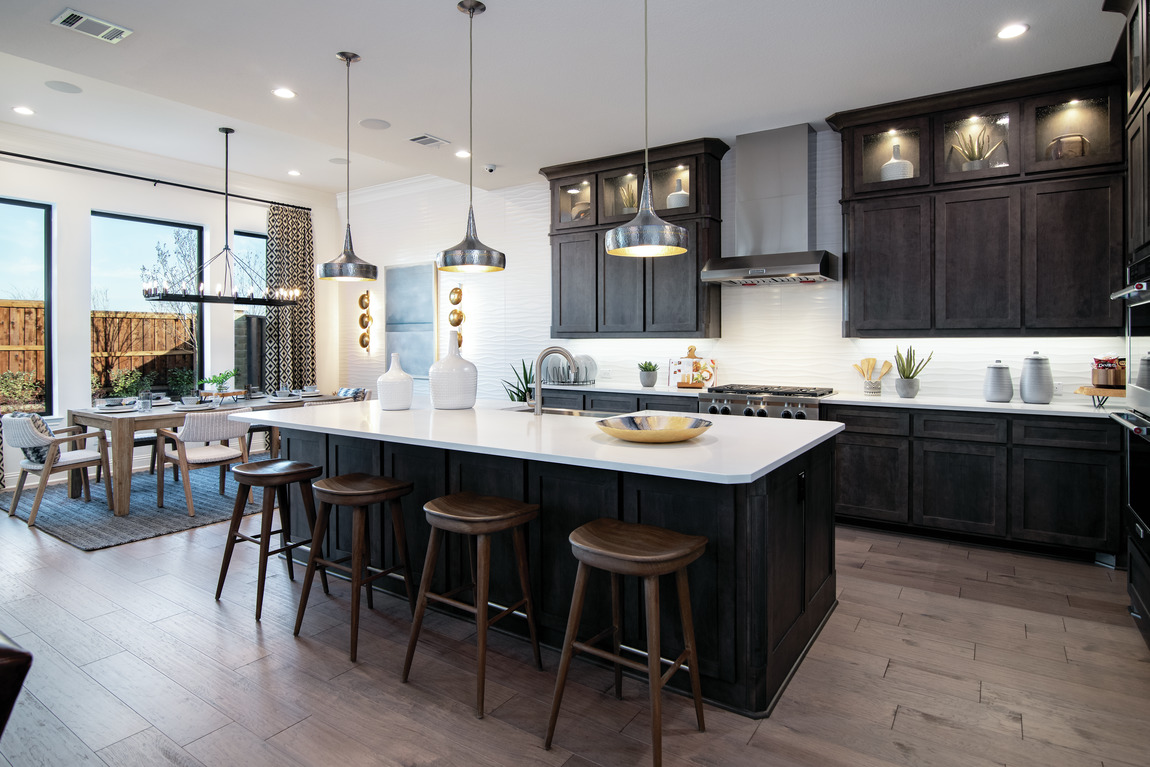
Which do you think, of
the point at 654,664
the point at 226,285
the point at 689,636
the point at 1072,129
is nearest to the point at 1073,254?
the point at 1072,129

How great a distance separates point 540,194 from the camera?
21.8 feet

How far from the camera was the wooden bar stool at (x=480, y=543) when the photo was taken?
2.30 meters

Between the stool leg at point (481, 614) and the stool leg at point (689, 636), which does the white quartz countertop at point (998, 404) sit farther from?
the stool leg at point (481, 614)

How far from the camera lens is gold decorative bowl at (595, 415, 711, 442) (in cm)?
253

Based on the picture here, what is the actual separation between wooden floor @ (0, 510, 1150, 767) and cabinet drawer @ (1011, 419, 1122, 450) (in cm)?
77

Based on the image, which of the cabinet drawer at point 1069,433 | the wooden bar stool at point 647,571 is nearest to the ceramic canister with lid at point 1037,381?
the cabinet drawer at point 1069,433

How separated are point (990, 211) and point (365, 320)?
6.90 metres

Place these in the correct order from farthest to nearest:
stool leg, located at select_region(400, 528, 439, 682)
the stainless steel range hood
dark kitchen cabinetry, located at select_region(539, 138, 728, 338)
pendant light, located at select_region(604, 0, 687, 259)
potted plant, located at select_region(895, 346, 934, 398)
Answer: dark kitchen cabinetry, located at select_region(539, 138, 728, 338)
the stainless steel range hood
potted plant, located at select_region(895, 346, 934, 398)
pendant light, located at select_region(604, 0, 687, 259)
stool leg, located at select_region(400, 528, 439, 682)

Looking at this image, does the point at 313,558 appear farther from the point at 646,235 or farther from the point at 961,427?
the point at 961,427

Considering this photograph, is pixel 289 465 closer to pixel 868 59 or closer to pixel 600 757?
pixel 600 757

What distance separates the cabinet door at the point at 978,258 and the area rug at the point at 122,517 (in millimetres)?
5400

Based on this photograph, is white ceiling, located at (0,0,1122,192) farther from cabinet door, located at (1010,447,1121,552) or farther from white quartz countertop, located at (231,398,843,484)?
cabinet door, located at (1010,447,1121,552)

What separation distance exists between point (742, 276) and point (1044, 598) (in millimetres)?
2773

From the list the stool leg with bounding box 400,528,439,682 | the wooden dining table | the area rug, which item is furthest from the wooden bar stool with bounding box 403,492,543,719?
the wooden dining table
